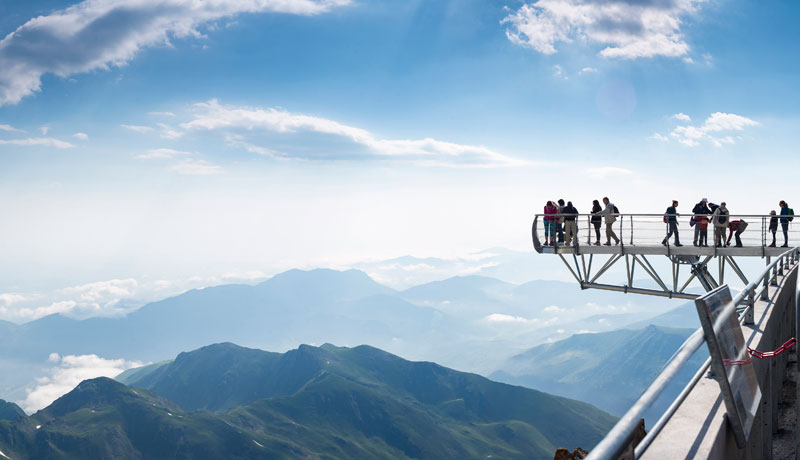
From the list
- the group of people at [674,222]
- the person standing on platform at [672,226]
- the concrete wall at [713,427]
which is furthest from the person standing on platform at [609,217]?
the concrete wall at [713,427]

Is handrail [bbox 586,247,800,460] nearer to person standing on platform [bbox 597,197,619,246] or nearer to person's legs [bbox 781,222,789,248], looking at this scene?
person standing on platform [bbox 597,197,619,246]

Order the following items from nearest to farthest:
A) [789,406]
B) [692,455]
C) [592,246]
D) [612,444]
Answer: [612,444]
[692,455]
[789,406]
[592,246]

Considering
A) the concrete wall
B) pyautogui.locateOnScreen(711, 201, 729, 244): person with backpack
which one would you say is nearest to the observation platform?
pyautogui.locateOnScreen(711, 201, 729, 244): person with backpack

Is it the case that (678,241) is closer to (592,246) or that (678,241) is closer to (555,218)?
(592,246)

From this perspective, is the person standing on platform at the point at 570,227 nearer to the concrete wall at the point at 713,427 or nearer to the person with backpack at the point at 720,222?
the person with backpack at the point at 720,222

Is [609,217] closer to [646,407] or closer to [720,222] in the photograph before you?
[720,222]

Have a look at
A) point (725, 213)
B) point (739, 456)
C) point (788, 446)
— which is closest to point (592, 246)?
point (725, 213)

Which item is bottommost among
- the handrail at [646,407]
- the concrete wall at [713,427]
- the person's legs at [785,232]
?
the concrete wall at [713,427]

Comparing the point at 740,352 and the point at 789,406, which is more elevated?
the point at 740,352
